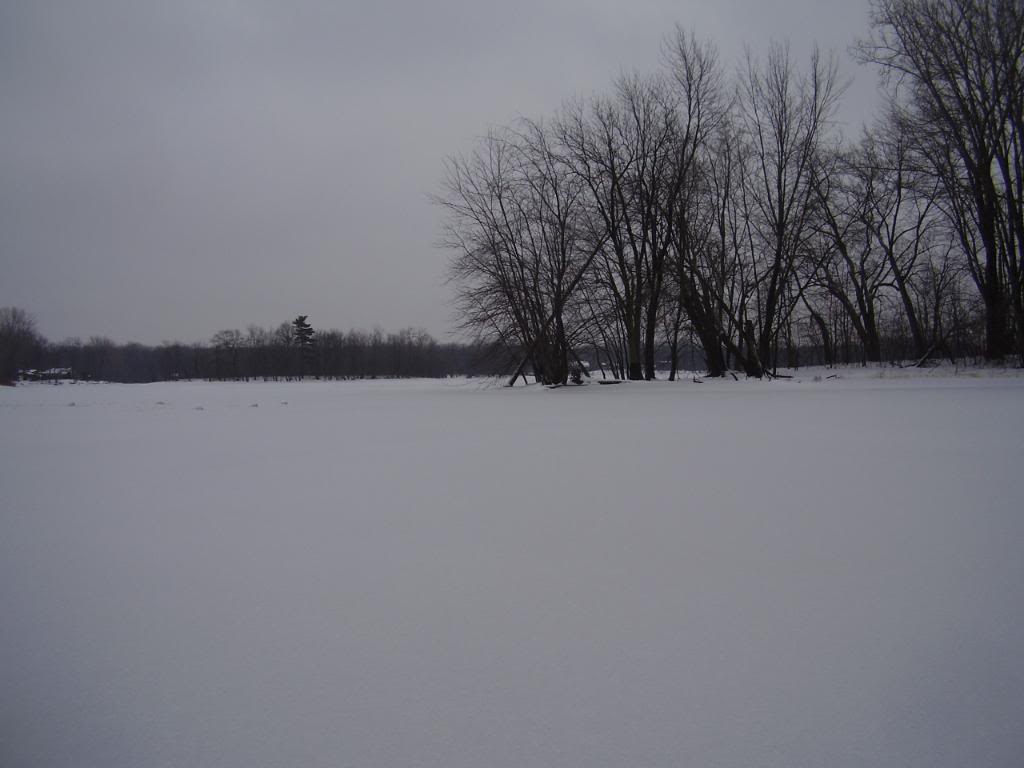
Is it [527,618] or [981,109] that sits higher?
[981,109]

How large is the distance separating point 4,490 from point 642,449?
4628 millimetres

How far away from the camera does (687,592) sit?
164 centimetres

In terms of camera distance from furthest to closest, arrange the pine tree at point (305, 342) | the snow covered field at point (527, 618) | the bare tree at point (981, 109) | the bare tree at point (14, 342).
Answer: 1. the pine tree at point (305, 342)
2. the bare tree at point (14, 342)
3. the bare tree at point (981, 109)
4. the snow covered field at point (527, 618)

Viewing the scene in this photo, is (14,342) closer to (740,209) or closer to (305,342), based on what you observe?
(305,342)

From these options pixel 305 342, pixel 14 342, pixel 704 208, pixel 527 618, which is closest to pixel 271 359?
pixel 305 342

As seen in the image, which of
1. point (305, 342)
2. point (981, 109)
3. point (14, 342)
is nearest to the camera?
point (981, 109)

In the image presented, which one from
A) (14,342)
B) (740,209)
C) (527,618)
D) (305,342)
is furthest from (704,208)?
(305,342)

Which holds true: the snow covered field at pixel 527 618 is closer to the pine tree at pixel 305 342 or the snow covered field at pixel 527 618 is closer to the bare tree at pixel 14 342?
the bare tree at pixel 14 342

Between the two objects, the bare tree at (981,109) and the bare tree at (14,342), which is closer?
the bare tree at (981,109)

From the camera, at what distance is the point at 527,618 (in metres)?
1.53

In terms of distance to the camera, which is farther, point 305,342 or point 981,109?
point 305,342

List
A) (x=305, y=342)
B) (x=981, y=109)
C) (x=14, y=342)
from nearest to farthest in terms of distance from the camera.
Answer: (x=981, y=109) < (x=14, y=342) < (x=305, y=342)

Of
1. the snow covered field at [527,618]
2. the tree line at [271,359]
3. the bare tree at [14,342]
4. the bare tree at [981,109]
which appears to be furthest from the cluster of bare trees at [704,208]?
the tree line at [271,359]

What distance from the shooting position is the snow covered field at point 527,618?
3.48 feet
